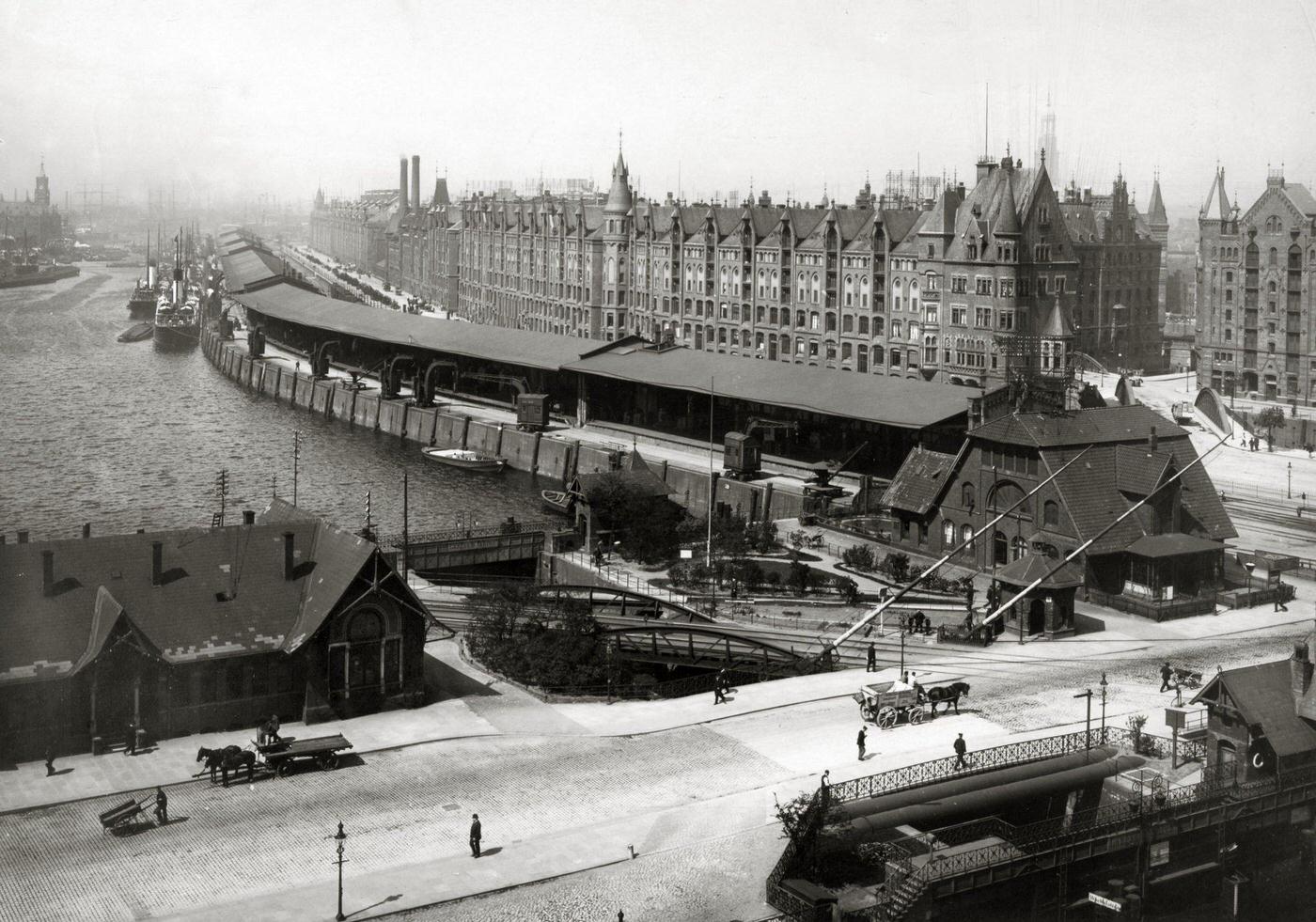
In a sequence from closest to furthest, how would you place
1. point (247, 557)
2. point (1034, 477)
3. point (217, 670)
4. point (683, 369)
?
point (217, 670), point (247, 557), point (1034, 477), point (683, 369)

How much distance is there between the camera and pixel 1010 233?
4387 inches

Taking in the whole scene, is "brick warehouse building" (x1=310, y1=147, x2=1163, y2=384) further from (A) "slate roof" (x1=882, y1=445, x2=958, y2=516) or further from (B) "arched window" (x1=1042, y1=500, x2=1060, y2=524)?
(B) "arched window" (x1=1042, y1=500, x2=1060, y2=524)

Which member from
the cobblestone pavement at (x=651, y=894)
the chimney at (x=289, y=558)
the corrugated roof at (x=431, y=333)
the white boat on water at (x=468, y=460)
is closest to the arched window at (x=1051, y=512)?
the cobblestone pavement at (x=651, y=894)

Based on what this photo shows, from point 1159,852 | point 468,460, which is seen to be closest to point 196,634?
point 1159,852

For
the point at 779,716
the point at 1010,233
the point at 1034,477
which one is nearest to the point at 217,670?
the point at 779,716

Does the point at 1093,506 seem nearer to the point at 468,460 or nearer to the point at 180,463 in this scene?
the point at 468,460

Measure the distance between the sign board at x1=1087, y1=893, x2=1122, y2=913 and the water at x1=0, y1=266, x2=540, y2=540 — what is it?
55014 millimetres

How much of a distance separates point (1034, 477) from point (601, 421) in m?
55.7

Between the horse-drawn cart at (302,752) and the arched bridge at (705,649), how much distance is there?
50.3ft

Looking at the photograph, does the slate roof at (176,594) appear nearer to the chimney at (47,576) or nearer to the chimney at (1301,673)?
the chimney at (47,576)

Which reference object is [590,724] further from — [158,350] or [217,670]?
[158,350]

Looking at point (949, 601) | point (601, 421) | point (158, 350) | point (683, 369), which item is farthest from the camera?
point (158, 350)

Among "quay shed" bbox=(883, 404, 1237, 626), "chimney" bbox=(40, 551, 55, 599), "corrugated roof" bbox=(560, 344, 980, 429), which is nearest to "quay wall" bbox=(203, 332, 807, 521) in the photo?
"corrugated roof" bbox=(560, 344, 980, 429)

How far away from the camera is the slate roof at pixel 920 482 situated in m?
69.7
